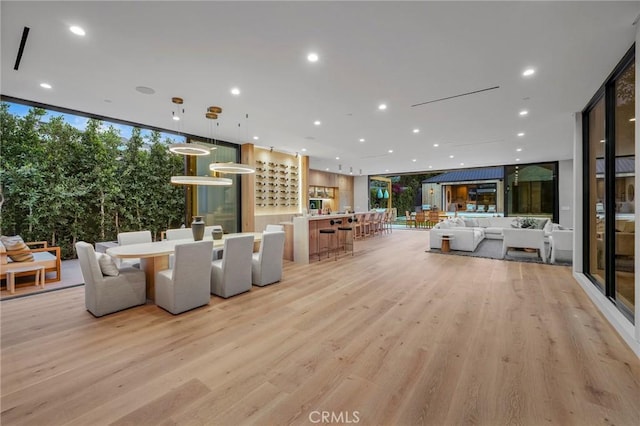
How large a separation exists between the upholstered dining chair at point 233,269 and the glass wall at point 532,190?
36.9 ft

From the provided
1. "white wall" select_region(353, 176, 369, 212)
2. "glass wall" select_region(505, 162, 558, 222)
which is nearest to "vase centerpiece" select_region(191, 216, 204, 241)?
"white wall" select_region(353, 176, 369, 212)

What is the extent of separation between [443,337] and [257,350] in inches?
73.0

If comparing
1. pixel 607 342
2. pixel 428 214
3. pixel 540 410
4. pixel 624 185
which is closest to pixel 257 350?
pixel 540 410

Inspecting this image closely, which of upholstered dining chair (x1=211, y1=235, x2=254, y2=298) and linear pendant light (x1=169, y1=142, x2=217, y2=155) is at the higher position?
linear pendant light (x1=169, y1=142, x2=217, y2=155)

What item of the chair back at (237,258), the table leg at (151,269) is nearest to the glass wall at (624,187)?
the chair back at (237,258)

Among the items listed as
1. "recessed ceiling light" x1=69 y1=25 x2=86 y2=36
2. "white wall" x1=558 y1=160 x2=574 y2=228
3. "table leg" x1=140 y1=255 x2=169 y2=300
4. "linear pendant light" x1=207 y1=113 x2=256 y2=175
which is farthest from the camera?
Answer: "white wall" x1=558 y1=160 x2=574 y2=228

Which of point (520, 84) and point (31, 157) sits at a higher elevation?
point (520, 84)

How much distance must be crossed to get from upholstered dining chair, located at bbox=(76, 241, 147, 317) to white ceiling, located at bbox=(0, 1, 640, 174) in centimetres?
224

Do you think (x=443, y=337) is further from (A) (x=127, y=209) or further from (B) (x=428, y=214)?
(B) (x=428, y=214)

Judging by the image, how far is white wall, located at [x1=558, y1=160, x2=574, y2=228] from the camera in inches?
398

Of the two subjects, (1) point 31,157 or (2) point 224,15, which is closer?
(2) point 224,15

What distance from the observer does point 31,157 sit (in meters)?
6.03

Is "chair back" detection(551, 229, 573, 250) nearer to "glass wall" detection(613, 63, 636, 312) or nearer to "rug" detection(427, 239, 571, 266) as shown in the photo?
"rug" detection(427, 239, 571, 266)

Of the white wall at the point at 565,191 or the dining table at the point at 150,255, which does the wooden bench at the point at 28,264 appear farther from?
the white wall at the point at 565,191
